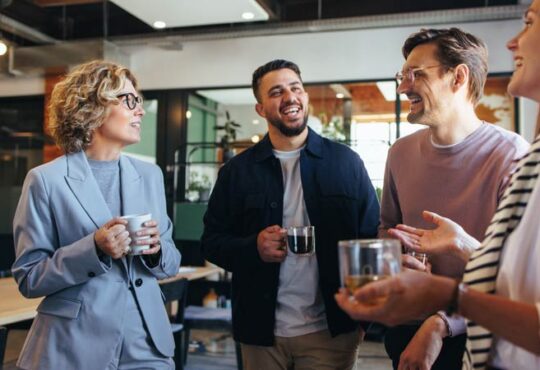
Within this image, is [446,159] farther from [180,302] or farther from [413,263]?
[180,302]

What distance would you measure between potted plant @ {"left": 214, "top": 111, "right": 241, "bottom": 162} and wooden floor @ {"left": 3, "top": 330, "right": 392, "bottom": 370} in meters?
2.03

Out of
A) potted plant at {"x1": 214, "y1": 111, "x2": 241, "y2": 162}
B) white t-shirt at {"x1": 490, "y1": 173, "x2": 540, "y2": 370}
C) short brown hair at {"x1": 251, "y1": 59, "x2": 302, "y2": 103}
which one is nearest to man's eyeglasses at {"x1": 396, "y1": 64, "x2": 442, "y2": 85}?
short brown hair at {"x1": 251, "y1": 59, "x2": 302, "y2": 103}

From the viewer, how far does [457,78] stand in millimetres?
1935

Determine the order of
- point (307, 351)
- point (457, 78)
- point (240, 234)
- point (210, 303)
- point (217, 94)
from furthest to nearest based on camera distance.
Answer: point (217, 94)
point (210, 303)
point (240, 234)
point (307, 351)
point (457, 78)

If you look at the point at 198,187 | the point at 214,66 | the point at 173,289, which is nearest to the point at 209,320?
the point at 173,289

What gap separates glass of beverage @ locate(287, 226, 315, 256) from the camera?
1.88m

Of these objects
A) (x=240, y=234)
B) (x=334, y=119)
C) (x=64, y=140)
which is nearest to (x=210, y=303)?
(x=334, y=119)

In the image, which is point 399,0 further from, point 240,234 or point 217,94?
point 240,234

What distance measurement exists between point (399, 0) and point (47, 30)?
4.37m

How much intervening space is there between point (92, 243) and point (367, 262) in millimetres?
1049

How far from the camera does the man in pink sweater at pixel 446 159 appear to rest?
1.76 metres

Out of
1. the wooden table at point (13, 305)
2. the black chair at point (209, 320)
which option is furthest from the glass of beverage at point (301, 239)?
the black chair at point (209, 320)

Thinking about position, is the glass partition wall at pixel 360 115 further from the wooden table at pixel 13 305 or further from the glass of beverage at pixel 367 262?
the glass of beverage at pixel 367 262

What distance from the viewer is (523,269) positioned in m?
1.11
